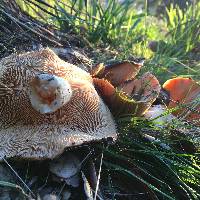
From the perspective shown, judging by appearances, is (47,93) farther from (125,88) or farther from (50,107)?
(125,88)

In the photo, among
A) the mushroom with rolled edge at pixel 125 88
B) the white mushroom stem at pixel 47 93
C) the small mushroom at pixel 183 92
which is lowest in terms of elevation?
the small mushroom at pixel 183 92

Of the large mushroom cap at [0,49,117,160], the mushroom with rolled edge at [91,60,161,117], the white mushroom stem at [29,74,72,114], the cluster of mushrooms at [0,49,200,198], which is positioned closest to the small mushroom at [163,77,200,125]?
the mushroom with rolled edge at [91,60,161,117]

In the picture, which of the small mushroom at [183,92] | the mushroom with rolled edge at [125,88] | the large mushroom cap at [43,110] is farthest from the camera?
the small mushroom at [183,92]

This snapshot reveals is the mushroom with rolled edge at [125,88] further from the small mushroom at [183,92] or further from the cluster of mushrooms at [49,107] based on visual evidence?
the small mushroom at [183,92]

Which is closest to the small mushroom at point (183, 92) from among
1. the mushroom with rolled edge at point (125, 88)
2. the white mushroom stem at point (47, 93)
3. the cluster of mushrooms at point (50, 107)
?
the mushroom with rolled edge at point (125, 88)

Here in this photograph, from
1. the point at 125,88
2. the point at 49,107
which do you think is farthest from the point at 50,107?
the point at 125,88

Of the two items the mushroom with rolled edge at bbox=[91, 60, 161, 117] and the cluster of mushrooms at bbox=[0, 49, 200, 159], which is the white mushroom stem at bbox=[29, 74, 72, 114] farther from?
the mushroom with rolled edge at bbox=[91, 60, 161, 117]
